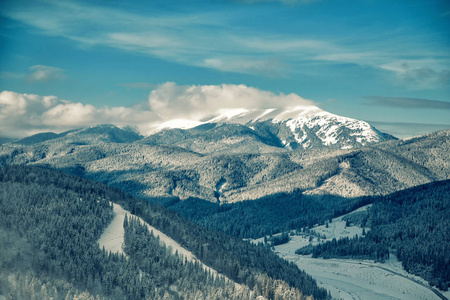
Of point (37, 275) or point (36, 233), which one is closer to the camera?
point (37, 275)

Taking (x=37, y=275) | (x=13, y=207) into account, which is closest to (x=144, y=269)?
(x=37, y=275)

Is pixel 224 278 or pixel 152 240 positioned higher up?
pixel 152 240

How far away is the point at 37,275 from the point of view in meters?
149

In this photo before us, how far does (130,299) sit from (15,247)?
4856cm

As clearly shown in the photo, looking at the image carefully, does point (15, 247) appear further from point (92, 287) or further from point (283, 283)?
point (283, 283)

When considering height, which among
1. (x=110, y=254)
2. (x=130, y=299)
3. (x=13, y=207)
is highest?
(x=13, y=207)

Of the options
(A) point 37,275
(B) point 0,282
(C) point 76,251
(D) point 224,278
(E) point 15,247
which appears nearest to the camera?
(B) point 0,282

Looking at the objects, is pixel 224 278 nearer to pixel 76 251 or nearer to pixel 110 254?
pixel 110 254

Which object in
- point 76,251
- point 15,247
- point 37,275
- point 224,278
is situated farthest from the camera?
point 224,278

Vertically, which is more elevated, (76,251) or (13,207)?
(13,207)

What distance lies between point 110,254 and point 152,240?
986 inches

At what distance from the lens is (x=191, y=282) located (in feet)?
568

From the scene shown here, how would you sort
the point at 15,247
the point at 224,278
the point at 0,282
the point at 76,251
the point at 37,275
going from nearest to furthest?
the point at 0,282
the point at 37,275
the point at 15,247
the point at 76,251
the point at 224,278

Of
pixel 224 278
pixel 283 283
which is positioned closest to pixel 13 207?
pixel 224 278
